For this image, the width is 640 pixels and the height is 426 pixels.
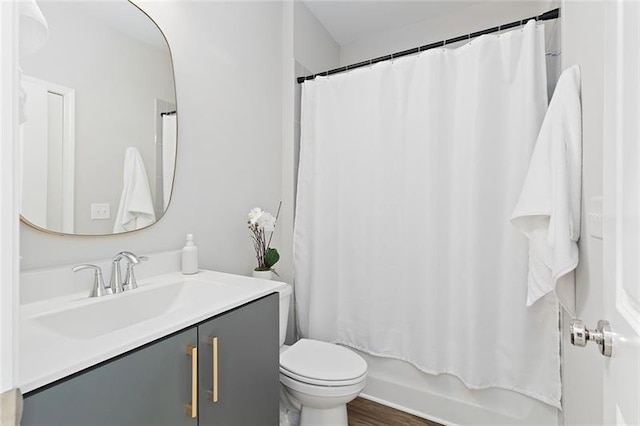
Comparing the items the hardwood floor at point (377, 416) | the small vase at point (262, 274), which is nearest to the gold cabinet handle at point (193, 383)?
the small vase at point (262, 274)

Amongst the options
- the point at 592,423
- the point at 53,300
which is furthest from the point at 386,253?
the point at 53,300

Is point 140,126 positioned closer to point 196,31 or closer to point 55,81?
point 55,81

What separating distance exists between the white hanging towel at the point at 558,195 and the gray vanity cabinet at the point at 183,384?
1051 mm

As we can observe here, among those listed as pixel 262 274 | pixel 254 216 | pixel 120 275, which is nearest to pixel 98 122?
pixel 120 275

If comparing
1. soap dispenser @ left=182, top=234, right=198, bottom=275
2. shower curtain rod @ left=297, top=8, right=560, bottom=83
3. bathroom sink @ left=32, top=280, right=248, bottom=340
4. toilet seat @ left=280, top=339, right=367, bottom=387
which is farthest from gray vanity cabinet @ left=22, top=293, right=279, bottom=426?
shower curtain rod @ left=297, top=8, right=560, bottom=83

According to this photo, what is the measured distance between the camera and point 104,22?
1194mm

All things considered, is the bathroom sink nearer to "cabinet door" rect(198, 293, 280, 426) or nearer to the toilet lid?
"cabinet door" rect(198, 293, 280, 426)

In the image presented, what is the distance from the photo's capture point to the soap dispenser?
4.55 feet

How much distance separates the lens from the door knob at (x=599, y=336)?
579mm

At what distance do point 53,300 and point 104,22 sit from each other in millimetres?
980

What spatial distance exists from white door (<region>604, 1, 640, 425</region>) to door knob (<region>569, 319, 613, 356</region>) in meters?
0.02

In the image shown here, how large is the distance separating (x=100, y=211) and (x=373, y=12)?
2.27 m

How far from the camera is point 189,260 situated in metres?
1.39

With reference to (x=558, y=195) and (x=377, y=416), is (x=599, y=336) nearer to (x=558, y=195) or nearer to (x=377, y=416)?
(x=558, y=195)
